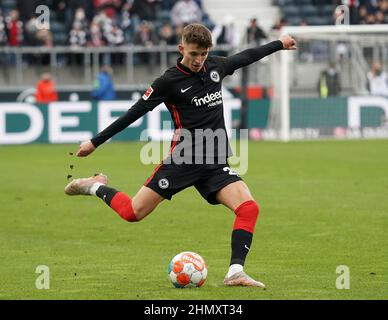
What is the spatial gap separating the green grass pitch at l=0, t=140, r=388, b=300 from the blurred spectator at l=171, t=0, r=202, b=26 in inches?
420

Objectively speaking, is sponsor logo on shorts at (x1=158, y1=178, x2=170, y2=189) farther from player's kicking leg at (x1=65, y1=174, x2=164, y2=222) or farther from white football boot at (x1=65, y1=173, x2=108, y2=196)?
white football boot at (x1=65, y1=173, x2=108, y2=196)

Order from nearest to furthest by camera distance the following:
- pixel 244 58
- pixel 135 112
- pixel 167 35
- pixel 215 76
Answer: pixel 135 112
pixel 215 76
pixel 244 58
pixel 167 35

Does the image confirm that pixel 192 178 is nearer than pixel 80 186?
Yes

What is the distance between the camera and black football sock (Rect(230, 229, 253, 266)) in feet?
29.7

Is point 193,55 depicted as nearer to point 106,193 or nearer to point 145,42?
point 106,193

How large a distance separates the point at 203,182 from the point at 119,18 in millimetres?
22962

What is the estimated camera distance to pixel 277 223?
13695 mm

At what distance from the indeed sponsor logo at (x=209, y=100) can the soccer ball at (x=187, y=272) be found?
1.32 m

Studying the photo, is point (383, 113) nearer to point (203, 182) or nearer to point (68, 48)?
point (68, 48)

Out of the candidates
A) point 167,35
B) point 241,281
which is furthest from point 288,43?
point 167,35

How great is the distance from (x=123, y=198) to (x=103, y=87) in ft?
62.6

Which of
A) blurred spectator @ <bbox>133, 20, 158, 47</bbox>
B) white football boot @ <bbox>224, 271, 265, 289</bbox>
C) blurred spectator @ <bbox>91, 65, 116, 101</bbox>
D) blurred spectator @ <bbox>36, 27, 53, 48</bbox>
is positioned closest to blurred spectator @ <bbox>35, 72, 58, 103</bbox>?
blurred spectator @ <bbox>91, 65, 116, 101</bbox>

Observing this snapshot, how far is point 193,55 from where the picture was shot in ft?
29.5

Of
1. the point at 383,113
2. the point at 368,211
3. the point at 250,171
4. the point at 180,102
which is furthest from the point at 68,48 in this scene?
the point at 180,102
